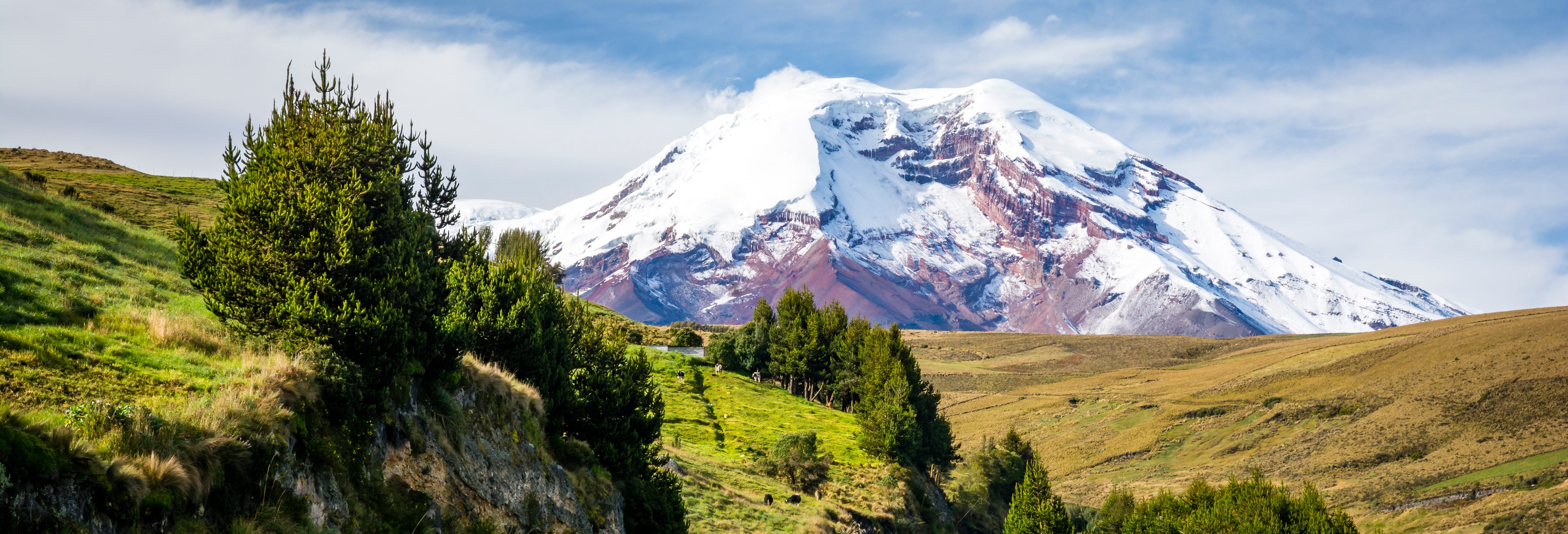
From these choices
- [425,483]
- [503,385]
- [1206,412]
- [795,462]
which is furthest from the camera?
[1206,412]

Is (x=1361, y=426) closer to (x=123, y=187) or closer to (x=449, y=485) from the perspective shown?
(x=449, y=485)

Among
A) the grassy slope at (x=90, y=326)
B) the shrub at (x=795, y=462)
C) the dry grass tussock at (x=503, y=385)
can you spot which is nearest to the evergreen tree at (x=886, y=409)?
the shrub at (x=795, y=462)

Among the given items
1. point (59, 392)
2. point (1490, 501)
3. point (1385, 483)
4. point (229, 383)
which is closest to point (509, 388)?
point (229, 383)

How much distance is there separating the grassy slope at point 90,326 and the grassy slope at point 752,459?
2524cm

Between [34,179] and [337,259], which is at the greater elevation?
[34,179]

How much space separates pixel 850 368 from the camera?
87.5 meters

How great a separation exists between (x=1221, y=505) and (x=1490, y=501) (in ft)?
154

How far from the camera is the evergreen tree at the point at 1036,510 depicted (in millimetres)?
57406

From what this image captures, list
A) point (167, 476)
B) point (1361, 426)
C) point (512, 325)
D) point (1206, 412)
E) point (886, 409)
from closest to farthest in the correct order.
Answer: point (167, 476), point (512, 325), point (886, 409), point (1361, 426), point (1206, 412)

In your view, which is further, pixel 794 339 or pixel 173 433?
pixel 794 339

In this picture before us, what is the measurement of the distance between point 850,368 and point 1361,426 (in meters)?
85.8

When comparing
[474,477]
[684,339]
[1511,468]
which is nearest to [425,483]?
[474,477]

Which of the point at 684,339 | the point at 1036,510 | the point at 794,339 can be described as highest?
the point at 794,339

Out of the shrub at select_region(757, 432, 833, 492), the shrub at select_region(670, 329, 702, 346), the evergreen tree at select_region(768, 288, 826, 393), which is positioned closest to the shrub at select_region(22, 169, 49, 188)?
the shrub at select_region(757, 432, 833, 492)
